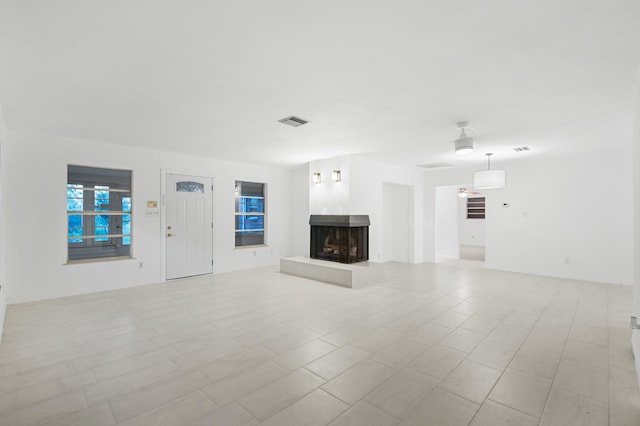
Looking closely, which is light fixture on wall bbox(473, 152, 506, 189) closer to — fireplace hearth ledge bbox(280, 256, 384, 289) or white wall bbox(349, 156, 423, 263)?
white wall bbox(349, 156, 423, 263)

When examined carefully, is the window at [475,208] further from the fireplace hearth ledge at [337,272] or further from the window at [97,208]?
the window at [97,208]

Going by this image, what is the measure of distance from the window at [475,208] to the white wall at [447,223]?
139 inches

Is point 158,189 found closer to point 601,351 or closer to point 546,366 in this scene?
point 546,366

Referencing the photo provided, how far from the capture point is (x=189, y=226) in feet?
21.2

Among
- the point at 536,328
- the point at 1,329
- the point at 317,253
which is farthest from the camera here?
the point at 317,253

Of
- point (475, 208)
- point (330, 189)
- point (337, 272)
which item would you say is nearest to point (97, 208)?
point (330, 189)

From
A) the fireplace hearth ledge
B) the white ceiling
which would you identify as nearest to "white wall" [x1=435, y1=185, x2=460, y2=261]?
the fireplace hearth ledge

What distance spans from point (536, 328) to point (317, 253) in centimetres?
441

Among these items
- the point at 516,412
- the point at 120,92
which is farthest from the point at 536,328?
the point at 120,92

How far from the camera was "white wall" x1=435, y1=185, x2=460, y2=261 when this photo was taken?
935cm

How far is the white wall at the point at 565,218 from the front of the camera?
5.92 m

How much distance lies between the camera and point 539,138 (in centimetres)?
485

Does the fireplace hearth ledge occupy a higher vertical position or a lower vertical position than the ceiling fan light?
lower

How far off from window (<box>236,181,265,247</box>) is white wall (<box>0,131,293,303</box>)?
4.63ft
